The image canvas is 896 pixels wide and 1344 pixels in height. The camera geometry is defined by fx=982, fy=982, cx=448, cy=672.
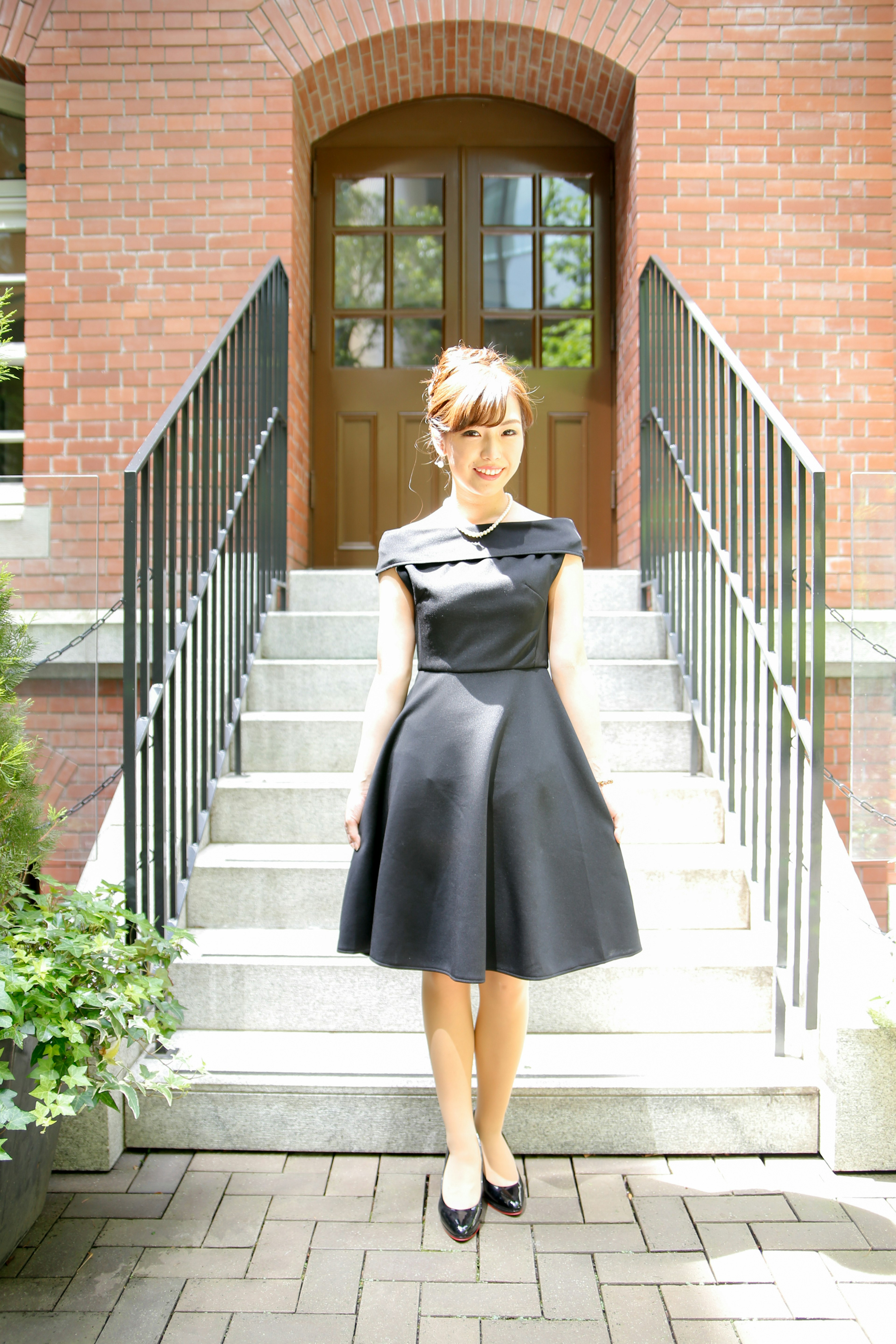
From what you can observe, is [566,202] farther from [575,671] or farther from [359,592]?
[575,671]

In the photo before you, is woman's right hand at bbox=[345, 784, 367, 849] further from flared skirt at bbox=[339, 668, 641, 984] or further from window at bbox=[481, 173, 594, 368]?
window at bbox=[481, 173, 594, 368]

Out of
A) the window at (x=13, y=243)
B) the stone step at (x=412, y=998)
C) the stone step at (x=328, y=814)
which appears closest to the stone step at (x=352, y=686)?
the stone step at (x=328, y=814)

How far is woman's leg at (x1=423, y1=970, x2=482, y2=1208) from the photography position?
75.1 inches

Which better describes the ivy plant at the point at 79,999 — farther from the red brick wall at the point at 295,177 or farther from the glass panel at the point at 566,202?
the glass panel at the point at 566,202

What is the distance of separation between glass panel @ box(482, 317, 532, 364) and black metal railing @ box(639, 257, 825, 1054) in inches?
37.3

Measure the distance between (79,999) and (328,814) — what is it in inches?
45.1

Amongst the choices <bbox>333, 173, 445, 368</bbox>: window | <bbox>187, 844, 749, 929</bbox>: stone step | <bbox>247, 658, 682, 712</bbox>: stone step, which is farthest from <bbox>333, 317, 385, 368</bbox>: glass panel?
<bbox>187, 844, 749, 929</bbox>: stone step

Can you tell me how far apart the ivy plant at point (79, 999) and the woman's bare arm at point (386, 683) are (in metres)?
0.51

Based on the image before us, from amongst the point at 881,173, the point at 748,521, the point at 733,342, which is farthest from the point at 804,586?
the point at 881,173

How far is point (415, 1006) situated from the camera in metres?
2.40

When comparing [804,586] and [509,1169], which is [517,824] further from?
[804,586]

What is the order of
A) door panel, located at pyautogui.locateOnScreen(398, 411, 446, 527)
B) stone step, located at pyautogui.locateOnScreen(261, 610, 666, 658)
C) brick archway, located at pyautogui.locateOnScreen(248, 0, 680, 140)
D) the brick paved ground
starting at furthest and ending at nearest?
door panel, located at pyautogui.locateOnScreen(398, 411, 446, 527) → brick archway, located at pyautogui.locateOnScreen(248, 0, 680, 140) → stone step, located at pyautogui.locateOnScreen(261, 610, 666, 658) → the brick paved ground

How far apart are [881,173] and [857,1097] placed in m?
3.82

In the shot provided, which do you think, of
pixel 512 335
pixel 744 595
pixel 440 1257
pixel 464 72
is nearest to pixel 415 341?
pixel 512 335
